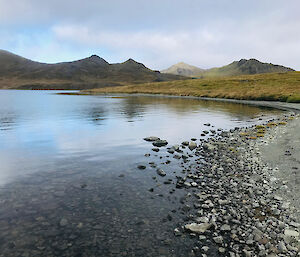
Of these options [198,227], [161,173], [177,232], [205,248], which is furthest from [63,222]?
[161,173]

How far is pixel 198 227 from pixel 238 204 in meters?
2.62

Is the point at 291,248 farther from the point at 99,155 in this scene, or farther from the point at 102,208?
the point at 99,155

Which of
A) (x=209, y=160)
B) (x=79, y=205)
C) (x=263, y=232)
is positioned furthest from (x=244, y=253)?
(x=209, y=160)

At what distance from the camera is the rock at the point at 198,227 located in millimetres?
7930

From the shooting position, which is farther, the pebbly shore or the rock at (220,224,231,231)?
the rock at (220,224,231,231)

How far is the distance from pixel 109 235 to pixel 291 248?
19.7ft

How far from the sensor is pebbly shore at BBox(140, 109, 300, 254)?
7.23 metres

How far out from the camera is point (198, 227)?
8031 mm

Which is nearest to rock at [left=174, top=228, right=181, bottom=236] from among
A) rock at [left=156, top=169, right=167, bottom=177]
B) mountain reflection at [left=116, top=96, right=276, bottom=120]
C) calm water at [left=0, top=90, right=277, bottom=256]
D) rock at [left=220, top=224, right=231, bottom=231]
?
calm water at [left=0, top=90, right=277, bottom=256]

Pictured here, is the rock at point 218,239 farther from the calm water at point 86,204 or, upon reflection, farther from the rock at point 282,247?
the rock at point 282,247

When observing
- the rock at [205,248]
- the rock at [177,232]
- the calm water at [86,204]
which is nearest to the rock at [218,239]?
the rock at [205,248]

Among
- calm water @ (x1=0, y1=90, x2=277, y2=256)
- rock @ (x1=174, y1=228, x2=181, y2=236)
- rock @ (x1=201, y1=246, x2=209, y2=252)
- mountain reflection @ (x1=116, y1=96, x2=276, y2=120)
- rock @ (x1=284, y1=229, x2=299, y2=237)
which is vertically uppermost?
rock @ (x1=284, y1=229, x2=299, y2=237)

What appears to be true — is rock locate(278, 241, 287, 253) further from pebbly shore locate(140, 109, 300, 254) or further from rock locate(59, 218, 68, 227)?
rock locate(59, 218, 68, 227)

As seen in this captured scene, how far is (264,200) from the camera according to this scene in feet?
32.2
